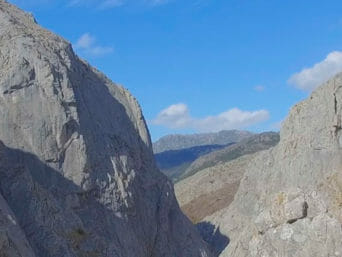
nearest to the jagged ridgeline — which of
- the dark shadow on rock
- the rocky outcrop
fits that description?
the rocky outcrop

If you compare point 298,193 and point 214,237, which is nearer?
point 298,193

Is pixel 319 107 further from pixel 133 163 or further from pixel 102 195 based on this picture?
pixel 102 195

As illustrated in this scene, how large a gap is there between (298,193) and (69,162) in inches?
969

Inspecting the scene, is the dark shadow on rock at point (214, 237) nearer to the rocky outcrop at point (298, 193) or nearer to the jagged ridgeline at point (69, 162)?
the rocky outcrop at point (298, 193)

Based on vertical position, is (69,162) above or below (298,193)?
above

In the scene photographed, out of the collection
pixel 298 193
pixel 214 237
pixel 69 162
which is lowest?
pixel 214 237

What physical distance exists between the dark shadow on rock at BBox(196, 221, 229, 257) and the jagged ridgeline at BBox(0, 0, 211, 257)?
935 cm

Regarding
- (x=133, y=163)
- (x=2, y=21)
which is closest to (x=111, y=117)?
(x=133, y=163)

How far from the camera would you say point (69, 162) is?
1353 inches

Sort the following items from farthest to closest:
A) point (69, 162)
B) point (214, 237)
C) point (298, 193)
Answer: point (214, 237) → point (69, 162) → point (298, 193)

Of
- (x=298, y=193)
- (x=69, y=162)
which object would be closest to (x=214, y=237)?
(x=69, y=162)

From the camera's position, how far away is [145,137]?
44875 millimetres

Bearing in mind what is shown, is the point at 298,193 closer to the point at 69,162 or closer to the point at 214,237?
the point at 69,162

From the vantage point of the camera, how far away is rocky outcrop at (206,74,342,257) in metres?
10.4
